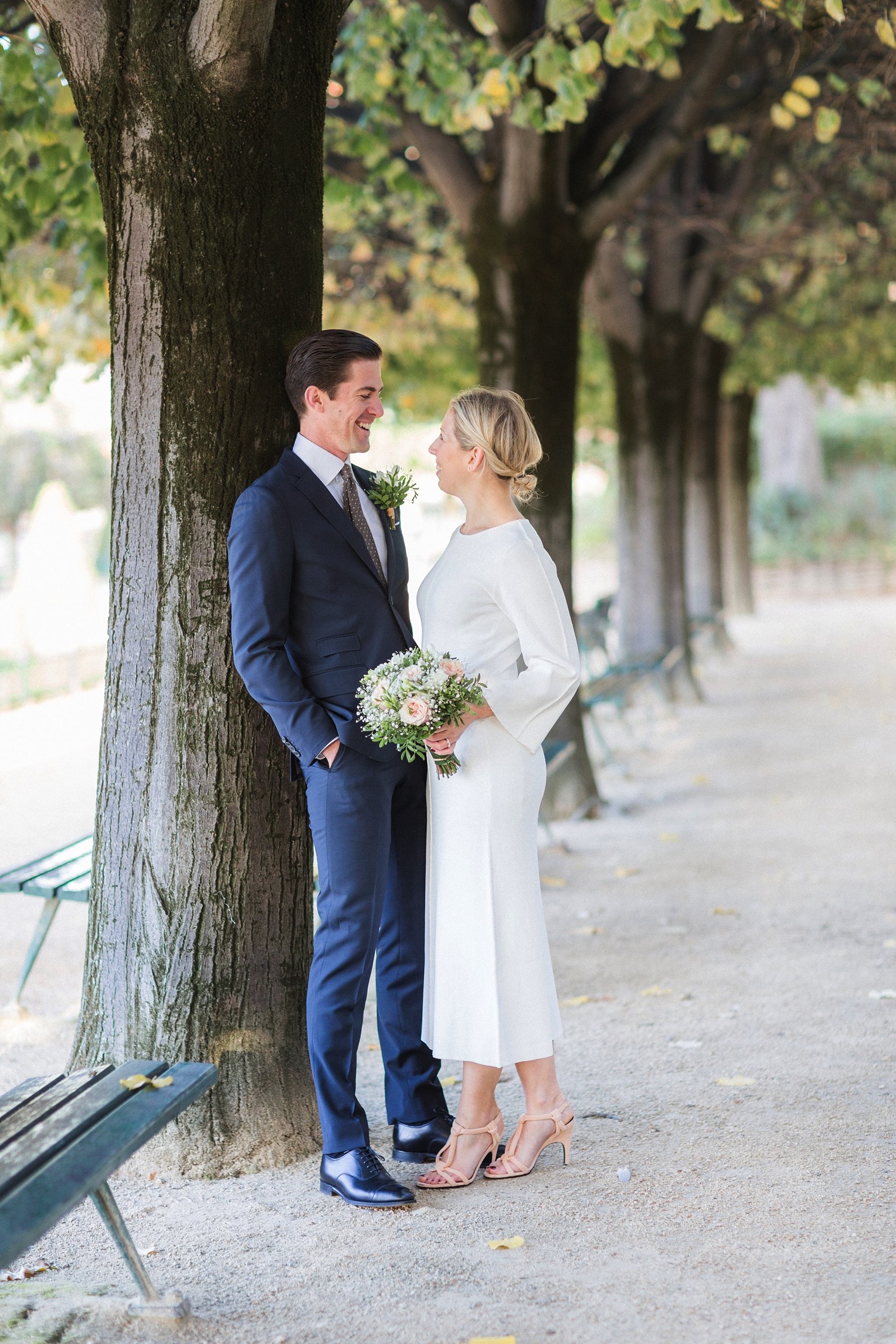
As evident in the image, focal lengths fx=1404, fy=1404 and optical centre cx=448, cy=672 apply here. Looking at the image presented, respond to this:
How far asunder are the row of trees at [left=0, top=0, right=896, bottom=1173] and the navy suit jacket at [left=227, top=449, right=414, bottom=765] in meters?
0.25

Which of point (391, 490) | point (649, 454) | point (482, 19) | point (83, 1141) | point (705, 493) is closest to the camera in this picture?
point (83, 1141)

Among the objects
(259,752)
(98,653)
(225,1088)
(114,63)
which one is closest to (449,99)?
(114,63)

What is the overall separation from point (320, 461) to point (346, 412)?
158 mm

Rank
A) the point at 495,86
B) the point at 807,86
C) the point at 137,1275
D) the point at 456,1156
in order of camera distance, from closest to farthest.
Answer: the point at 137,1275 → the point at 456,1156 → the point at 495,86 → the point at 807,86

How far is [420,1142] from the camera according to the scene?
13.8ft

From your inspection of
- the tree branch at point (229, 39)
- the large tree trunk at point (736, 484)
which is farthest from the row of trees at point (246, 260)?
the large tree trunk at point (736, 484)

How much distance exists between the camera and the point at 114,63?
3945 mm

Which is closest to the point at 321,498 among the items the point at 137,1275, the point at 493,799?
the point at 493,799

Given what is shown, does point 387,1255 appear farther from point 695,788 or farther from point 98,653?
point 98,653

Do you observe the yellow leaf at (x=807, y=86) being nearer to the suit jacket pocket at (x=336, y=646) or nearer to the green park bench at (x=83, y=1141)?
the suit jacket pocket at (x=336, y=646)

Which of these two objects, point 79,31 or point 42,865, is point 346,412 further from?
point 42,865

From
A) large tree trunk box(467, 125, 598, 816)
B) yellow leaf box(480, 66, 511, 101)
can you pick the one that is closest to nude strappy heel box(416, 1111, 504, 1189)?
yellow leaf box(480, 66, 511, 101)

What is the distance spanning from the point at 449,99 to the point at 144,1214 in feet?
21.0

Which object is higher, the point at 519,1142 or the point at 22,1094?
the point at 22,1094
